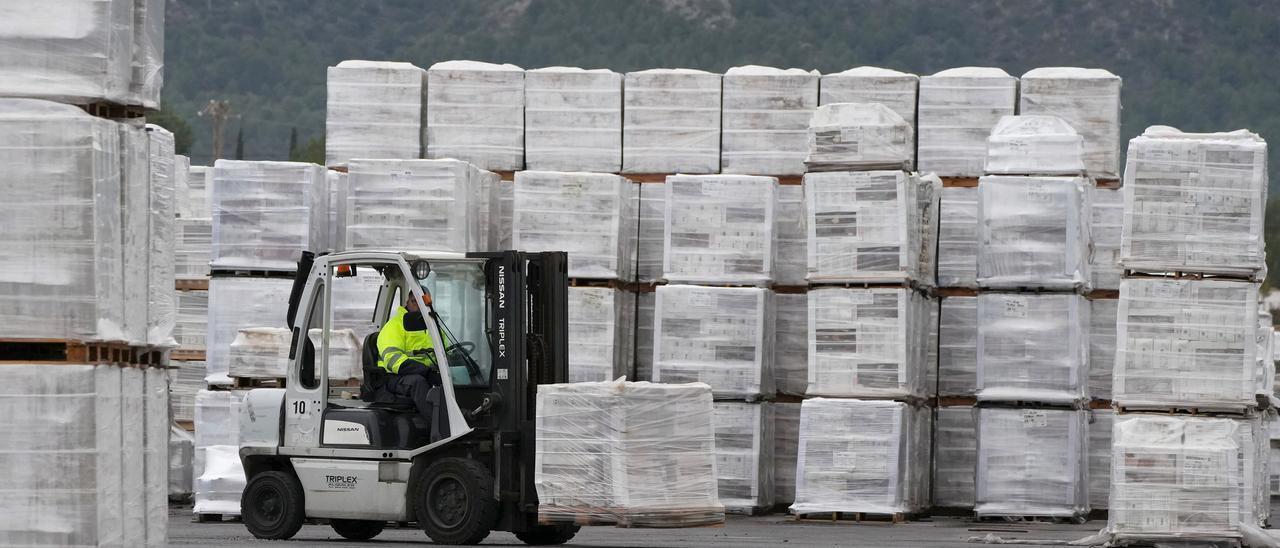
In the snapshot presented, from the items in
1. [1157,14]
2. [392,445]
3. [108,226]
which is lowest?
[392,445]

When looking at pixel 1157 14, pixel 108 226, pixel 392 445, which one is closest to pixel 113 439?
pixel 108 226

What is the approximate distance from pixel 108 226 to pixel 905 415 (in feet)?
23.3

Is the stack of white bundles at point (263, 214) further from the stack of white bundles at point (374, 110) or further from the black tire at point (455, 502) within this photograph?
the black tire at point (455, 502)

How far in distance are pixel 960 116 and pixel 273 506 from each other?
5.48 m

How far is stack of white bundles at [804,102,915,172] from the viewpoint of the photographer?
41.4ft

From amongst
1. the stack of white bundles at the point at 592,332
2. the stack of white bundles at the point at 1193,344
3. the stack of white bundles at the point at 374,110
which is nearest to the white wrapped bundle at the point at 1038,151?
A: the stack of white bundles at the point at 1193,344

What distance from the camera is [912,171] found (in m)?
13.4

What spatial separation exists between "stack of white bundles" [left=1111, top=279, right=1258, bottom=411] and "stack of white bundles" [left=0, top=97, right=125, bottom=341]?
19.8 ft

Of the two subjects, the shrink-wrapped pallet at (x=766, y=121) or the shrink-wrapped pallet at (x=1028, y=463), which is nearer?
the shrink-wrapped pallet at (x=1028, y=463)

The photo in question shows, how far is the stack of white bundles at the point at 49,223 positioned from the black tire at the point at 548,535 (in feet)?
15.2

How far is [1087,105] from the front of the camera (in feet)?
44.4

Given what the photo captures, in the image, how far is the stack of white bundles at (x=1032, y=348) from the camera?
12.8 metres

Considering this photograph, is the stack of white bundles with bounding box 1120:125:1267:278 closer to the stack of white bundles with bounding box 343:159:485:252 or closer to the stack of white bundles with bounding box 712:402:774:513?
the stack of white bundles with bounding box 712:402:774:513

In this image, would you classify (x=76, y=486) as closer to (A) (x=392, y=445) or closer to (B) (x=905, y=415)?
(A) (x=392, y=445)
